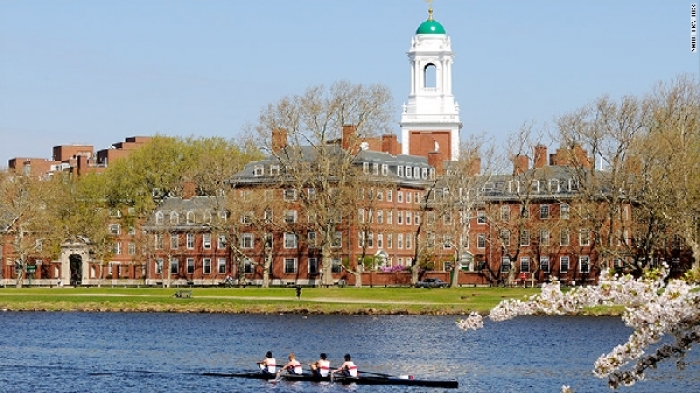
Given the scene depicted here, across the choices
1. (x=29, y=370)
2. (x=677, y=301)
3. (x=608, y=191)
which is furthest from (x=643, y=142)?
(x=677, y=301)

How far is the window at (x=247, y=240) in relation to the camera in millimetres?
139875

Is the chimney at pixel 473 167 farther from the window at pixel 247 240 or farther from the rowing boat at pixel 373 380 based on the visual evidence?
the rowing boat at pixel 373 380

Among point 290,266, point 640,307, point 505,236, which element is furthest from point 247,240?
point 640,307

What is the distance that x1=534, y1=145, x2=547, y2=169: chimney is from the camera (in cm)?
12657

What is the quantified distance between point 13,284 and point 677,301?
13024 centimetres

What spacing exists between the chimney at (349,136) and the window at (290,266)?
1862 cm

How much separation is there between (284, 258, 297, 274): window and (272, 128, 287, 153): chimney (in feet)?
65.0

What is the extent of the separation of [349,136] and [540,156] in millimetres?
20483

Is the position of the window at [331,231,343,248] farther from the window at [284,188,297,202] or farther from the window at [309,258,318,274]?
the window at [284,188,297,202]

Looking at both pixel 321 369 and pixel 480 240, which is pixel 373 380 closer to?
pixel 321 369

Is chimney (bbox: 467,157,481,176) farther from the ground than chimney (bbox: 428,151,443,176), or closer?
closer

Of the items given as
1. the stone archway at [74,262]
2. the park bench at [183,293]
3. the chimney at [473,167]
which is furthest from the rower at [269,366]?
the stone archway at [74,262]

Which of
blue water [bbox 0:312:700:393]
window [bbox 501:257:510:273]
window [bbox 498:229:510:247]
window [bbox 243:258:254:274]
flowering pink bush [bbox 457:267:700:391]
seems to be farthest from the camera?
window [bbox 243:258:254:274]

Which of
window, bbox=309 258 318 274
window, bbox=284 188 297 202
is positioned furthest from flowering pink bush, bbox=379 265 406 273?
window, bbox=284 188 297 202
